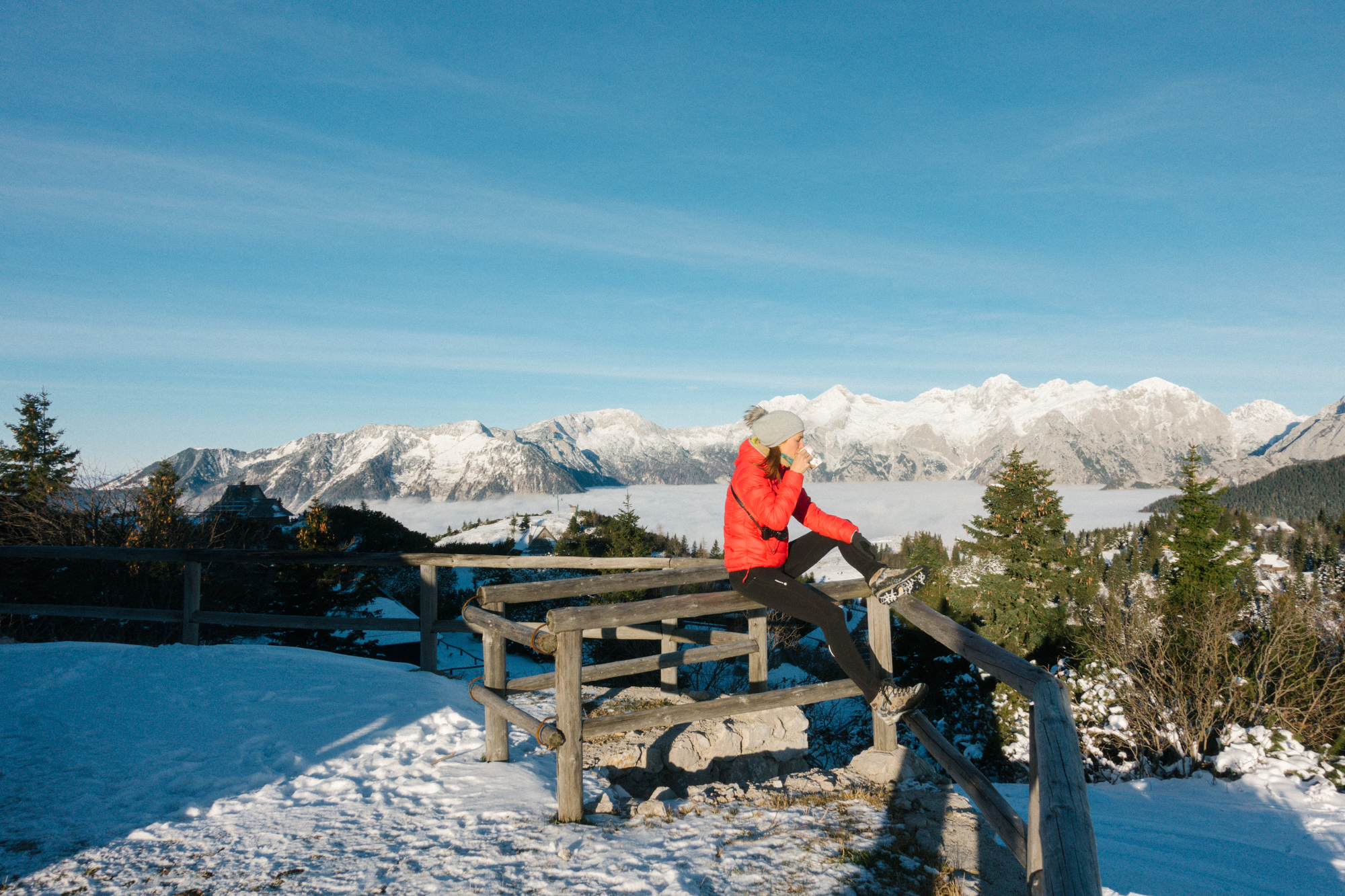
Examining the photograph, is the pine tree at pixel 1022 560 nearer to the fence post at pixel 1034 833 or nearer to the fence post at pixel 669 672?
the fence post at pixel 669 672

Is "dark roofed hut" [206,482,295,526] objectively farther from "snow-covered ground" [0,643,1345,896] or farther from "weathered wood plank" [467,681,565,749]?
"weathered wood plank" [467,681,565,749]

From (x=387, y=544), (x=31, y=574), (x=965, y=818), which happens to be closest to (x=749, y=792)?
(x=965, y=818)

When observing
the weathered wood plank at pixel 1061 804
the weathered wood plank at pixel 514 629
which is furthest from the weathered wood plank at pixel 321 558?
the weathered wood plank at pixel 1061 804

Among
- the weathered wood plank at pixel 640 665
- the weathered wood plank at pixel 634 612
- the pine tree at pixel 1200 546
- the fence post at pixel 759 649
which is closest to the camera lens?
the weathered wood plank at pixel 634 612

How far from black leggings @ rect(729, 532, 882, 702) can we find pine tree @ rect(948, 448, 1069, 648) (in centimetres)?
3167

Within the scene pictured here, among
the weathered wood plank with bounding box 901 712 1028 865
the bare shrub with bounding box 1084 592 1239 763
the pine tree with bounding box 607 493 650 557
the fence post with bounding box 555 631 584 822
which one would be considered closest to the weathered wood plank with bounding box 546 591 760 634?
the fence post with bounding box 555 631 584 822

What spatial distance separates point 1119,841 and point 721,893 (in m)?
4.35

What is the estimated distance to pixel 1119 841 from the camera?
5.82m

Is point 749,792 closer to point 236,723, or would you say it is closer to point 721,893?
point 721,893

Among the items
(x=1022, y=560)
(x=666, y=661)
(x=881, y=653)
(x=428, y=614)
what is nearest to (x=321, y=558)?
(x=428, y=614)

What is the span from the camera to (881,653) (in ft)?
17.0

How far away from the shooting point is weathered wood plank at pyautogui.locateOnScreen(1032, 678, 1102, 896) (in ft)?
7.44

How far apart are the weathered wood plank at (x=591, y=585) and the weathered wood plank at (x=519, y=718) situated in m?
0.74

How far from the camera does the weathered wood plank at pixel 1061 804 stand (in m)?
2.27
